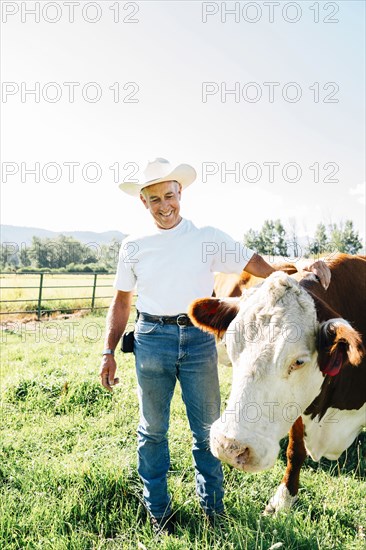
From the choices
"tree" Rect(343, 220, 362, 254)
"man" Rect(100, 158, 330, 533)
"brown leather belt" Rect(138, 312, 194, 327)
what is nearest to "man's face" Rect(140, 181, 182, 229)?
"man" Rect(100, 158, 330, 533)

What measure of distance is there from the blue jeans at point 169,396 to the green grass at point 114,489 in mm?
185

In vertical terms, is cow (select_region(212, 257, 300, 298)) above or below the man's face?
below

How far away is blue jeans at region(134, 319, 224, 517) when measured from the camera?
9.87 feet

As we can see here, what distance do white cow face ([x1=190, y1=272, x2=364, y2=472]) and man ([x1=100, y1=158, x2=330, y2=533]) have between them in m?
0.40

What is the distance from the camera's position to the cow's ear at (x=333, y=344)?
248 cm

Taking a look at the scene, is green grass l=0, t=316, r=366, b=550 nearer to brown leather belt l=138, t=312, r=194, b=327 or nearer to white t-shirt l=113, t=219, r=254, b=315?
brown leather belt l=138, t=312, r=194, b=327

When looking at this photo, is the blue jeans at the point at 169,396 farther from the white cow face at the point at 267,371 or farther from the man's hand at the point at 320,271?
the man's hand at the point at 320,271

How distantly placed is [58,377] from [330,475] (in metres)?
3.57

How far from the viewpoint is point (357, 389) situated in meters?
3.91

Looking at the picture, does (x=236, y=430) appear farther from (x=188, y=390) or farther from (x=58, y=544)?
(x=58, y=544)

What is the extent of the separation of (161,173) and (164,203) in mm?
210

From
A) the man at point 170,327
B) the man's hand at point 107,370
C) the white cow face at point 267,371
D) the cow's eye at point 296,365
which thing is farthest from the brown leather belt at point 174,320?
the cow's eye at point 296,365

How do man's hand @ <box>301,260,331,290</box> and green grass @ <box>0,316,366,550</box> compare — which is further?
man's hand @ <box>301,260,331,290</box>

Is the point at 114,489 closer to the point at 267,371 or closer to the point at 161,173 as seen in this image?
the point at 267,371
